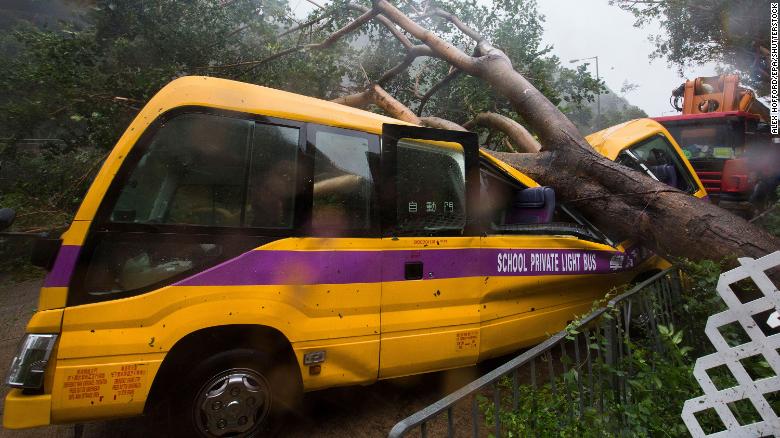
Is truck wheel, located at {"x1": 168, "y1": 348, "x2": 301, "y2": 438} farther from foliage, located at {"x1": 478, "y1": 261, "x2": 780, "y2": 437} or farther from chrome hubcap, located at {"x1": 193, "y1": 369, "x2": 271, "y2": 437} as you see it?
foliage, located at {"x1": 478, "y1": 261, "x2": 780, "y2": 437}

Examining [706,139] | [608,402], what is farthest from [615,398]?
[706,139]

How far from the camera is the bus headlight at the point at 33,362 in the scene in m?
1.92

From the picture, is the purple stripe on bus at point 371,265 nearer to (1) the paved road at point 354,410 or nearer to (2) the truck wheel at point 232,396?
(2) the truck wheel at point 232,396

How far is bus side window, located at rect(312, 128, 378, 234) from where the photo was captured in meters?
2.47

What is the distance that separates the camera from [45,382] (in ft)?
6.37

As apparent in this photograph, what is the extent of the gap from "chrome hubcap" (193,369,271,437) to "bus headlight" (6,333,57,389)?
2.41 ft

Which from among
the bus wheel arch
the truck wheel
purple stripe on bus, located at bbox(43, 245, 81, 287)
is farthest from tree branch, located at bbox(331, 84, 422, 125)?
purple stripe on bus, located at bbox(43, 245, 81, 287)

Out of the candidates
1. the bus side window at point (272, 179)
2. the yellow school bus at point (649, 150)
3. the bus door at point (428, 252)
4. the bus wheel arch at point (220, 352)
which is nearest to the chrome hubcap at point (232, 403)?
the bus wheel arch at point (220, 352)

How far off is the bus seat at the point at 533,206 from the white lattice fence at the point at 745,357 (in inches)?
67.4

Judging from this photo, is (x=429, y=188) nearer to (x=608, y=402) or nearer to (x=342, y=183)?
(x=342, y=183)

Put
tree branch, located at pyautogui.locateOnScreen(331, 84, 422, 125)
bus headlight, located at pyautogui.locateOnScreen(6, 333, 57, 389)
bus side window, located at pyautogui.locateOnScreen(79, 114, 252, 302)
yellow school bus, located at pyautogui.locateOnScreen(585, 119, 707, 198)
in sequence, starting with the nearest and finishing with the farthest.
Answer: bus headlight, located at pyautogui.locateOnScreen(6, 333, 57, 389) → bus side window, located at pyautogui.locateOnScreen(79, 114, 252, 302) → yellow school bus, located at pyautogui.locateOnScreen(585, 119, 707, 198) → tree branch, located at pyautogui.locateOnScreen(331, 84, 422, 125)

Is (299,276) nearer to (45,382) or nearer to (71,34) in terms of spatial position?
(45,382)

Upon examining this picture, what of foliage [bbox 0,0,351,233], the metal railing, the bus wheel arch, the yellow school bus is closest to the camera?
the metal railing

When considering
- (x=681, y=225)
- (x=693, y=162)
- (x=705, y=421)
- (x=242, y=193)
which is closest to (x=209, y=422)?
(x=242, y=193)
